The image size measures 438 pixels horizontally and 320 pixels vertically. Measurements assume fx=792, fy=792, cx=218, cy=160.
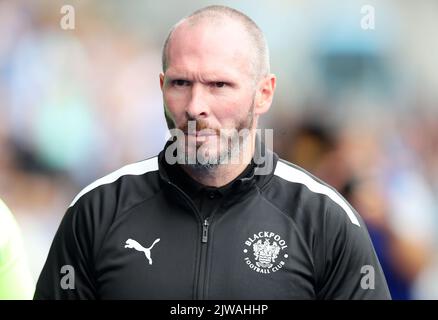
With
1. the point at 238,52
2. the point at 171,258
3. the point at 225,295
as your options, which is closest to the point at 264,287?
the point at 225,295

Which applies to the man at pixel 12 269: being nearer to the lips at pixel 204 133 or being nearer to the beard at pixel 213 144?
the beard at pixel 213 144

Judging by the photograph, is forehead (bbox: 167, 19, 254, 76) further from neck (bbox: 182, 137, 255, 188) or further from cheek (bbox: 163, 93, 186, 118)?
neck (bbox: 182, 137, 255, 188)

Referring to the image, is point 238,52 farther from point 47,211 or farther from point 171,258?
point 47,211

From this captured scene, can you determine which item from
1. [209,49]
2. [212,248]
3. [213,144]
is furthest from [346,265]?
[209,49]

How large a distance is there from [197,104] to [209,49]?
0.56 feet

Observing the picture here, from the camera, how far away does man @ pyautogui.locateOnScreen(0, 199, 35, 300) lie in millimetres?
2734

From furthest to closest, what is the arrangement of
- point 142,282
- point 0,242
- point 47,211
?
point 47,211 < point 0,242 < point 142,282

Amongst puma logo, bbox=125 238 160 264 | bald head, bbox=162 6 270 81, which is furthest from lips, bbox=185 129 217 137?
puma logo, bbox=125 238 160 264

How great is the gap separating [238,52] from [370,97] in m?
1.87

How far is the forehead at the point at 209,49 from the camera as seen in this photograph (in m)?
2.33

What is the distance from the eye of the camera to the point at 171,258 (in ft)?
7.70

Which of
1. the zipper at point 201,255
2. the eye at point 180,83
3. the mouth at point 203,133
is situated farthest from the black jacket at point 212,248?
the eye at point 180,83

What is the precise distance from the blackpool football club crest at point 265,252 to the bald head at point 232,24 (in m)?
0.49

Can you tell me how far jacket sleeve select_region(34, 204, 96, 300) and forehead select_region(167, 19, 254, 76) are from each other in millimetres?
540
